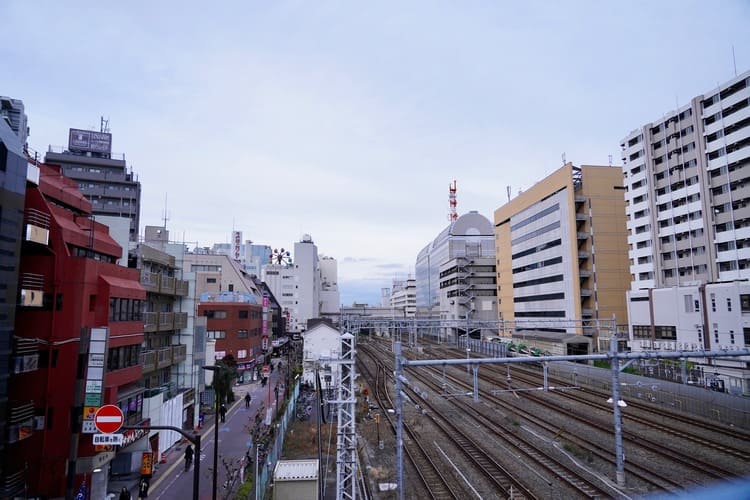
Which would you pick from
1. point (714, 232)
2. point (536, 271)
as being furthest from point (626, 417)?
point (536, 271)

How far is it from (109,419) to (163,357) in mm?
A: 15719

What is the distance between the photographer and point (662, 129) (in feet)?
141

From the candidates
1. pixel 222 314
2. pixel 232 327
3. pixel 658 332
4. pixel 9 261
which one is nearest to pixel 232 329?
pixel 232 327

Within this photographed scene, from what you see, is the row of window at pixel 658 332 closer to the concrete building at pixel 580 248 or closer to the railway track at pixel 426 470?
the concrete building at pixel 580 248

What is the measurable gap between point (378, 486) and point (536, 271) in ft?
153

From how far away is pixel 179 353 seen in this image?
26609 mm

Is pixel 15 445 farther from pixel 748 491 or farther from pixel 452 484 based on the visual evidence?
pixel 748 491

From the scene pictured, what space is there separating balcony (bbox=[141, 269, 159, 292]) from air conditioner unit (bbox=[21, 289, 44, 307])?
7606 millimetres

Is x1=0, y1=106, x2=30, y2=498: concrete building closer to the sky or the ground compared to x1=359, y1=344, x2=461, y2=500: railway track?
closer to the sky

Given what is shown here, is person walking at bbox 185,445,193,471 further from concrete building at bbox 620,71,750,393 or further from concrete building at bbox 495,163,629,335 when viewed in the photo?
concrete building at bbox 495,163,629,335

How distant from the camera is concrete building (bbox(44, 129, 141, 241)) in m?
53.2

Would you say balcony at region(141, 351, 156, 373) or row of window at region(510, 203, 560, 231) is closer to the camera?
balcony at region(141, 351, 156, 373)

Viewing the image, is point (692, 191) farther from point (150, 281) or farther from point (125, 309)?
point (125, 309)

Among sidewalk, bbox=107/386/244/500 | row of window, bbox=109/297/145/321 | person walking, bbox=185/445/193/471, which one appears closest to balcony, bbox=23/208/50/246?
row of window, bbox=109/297/145/321
